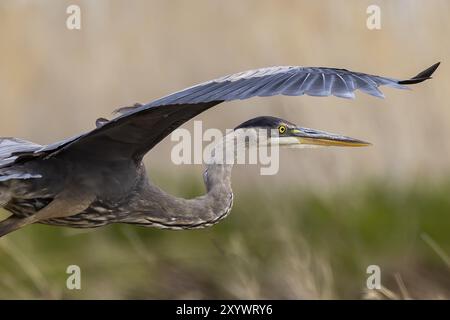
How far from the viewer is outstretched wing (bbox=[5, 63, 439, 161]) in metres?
2.97

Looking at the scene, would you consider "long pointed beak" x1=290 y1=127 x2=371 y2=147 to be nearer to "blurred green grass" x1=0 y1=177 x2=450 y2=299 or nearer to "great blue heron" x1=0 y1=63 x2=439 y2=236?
"great blue heron" x1=0 y1=63 x2=439 y2=236

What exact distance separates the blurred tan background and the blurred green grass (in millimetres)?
103

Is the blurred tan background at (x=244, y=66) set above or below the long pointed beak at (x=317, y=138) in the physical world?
above

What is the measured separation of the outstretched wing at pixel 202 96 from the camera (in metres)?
2.97

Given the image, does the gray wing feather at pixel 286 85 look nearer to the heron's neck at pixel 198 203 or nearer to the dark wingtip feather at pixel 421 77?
the dark wingtip feather at pixel 421 77

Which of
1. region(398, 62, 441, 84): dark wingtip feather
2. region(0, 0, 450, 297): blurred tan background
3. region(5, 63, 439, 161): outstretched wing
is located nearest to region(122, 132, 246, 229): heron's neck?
region(5, 63, 439, 161): outstretched wing

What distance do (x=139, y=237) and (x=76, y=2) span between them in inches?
59.8

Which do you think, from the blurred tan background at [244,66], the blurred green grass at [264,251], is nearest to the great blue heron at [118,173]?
the blurred green grass at [264,251]

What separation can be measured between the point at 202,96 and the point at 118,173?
0.90 m

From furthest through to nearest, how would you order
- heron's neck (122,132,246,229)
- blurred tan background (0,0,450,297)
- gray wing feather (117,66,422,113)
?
blurred tan background (0,0,450,297)
heron's neck (122,132,246,229)
gray wing feather (117,66,422,113)

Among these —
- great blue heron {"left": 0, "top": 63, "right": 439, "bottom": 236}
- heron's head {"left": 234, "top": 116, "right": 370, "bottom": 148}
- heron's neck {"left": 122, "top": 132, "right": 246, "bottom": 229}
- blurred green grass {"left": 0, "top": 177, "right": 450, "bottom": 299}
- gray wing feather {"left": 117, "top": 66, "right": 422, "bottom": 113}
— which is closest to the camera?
gray wing feather {"left": 117, "top": 66, "right": 422, "bottom": 113}

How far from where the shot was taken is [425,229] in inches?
219

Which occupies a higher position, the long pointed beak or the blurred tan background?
the blurred tan background

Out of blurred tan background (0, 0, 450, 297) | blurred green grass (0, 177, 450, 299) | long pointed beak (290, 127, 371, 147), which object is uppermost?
blurred tan background (0, 0, 450, 297)
